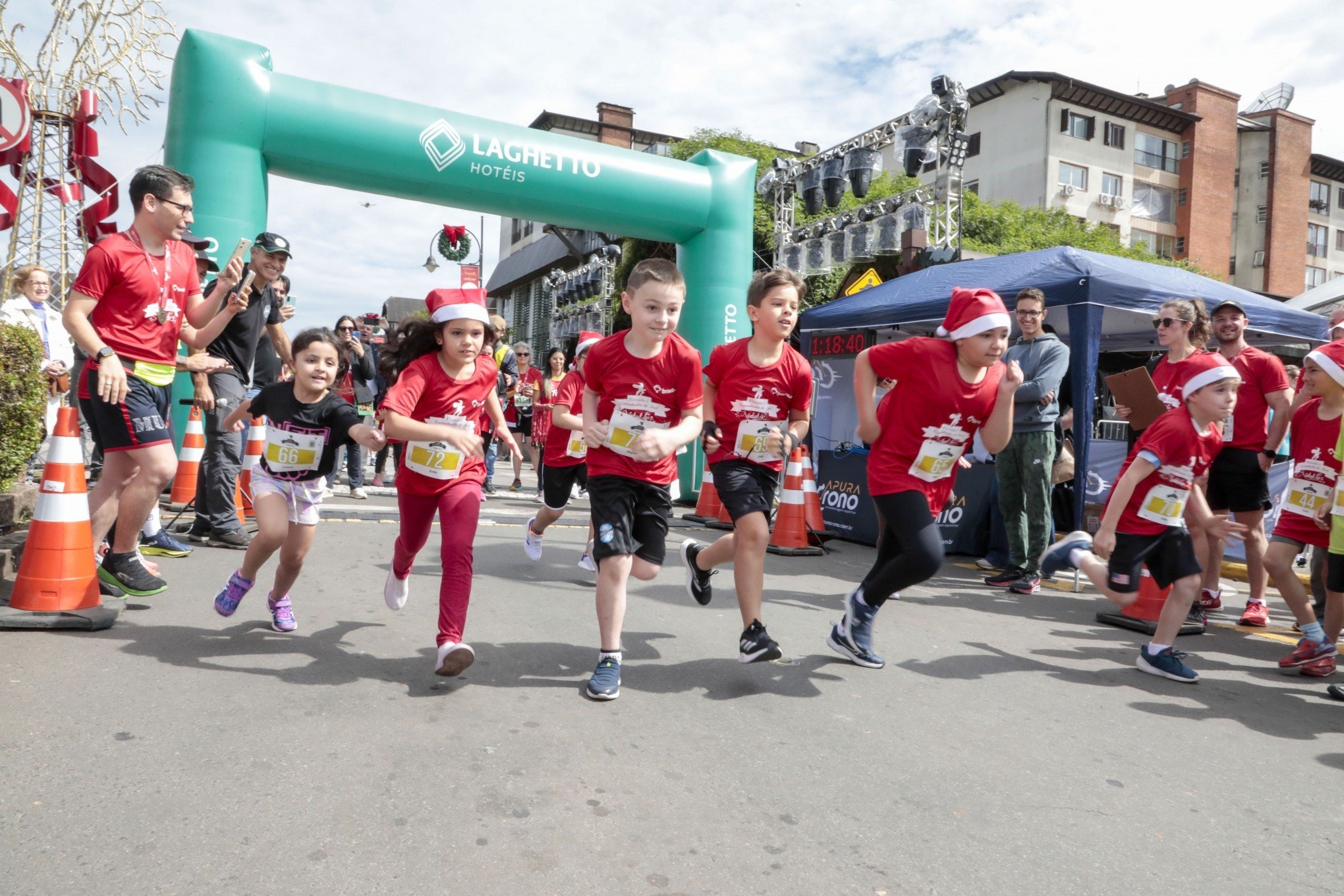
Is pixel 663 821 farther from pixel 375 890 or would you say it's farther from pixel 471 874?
pixel 375 890

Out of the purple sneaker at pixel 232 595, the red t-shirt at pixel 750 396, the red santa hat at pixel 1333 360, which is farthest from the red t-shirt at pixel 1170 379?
the purple sneaker at pixel 232 595

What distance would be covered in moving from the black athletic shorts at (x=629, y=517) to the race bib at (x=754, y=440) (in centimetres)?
Result: 48

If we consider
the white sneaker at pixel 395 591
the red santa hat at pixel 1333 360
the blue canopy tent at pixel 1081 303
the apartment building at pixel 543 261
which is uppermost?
the apartment building at pixel 543 261

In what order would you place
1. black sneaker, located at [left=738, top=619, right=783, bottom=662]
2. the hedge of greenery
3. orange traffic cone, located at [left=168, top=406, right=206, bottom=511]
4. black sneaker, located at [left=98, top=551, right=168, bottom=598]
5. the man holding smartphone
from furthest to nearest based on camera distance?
1. orange traffic cone, located at [left=168, top=406, right=206, bottom=511]
2. the man holding smartphone
3. the hedge of greenery
4. black sneaker, located at [left=98, top=551, right=168, bottom=598]
5. black sneaker, located at [left=738, top=619, right=783, bottom=662]

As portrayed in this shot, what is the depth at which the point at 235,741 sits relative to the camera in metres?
2.90

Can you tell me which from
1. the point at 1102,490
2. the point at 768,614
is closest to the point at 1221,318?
the point at 1102,490

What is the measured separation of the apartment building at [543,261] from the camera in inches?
1777

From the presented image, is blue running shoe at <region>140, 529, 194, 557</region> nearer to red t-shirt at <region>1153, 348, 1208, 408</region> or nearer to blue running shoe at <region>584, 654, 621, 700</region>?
blue running shoe at <region>584, 654, 621, 700</region>

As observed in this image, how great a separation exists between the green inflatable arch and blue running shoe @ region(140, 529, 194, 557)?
3888 millimetres

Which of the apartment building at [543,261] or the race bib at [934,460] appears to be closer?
the race bib at [934,460]

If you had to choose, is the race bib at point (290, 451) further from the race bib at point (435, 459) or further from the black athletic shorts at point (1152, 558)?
the black athletic shorts at point (1152, 558)

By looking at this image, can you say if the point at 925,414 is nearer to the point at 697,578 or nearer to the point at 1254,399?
Result: the point at 697,578

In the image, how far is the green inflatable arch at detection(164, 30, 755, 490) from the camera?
8.91m

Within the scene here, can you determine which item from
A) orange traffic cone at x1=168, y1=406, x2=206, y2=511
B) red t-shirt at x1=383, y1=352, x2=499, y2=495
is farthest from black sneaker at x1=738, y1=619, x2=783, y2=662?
orange traffic cone at x1=168, y1=406, x2=206, y2=511
